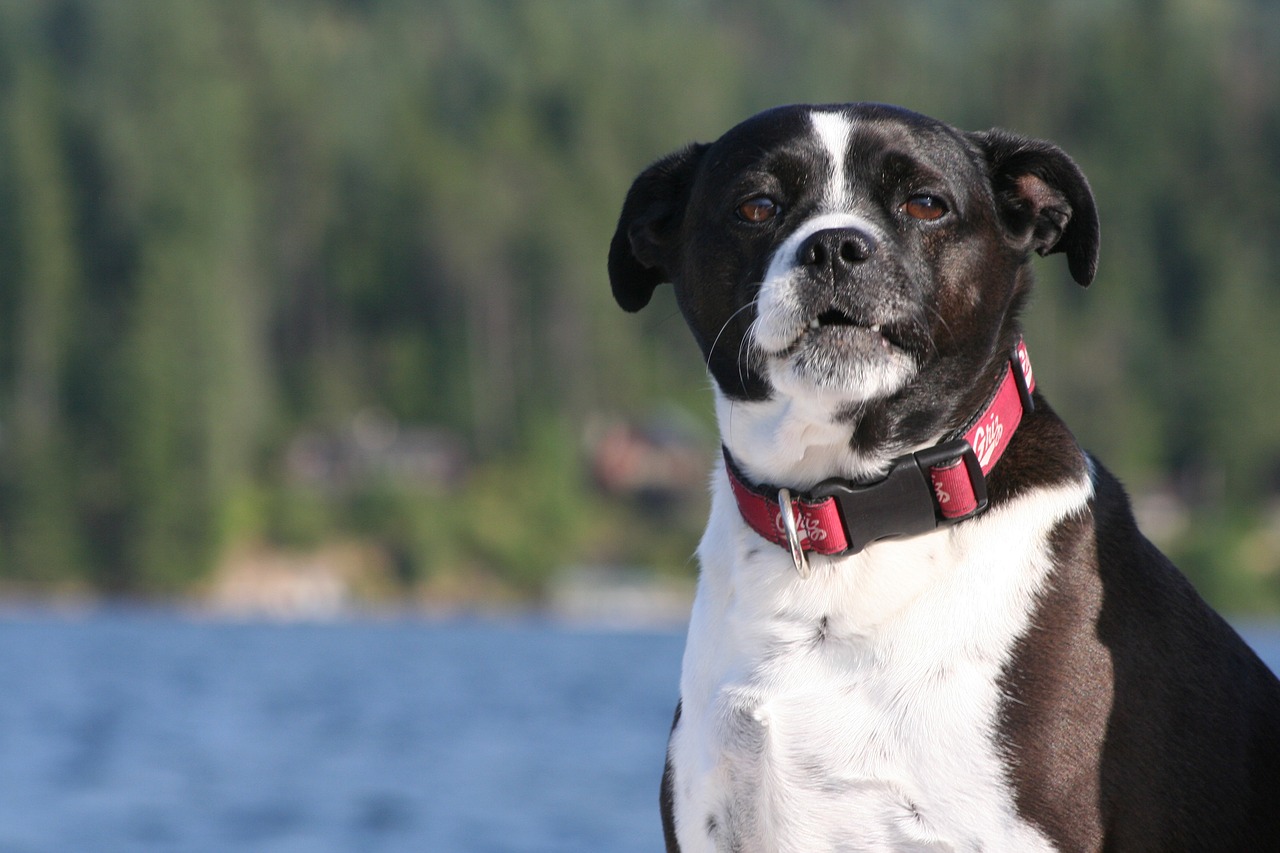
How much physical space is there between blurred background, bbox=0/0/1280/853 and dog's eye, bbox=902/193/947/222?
900 inches

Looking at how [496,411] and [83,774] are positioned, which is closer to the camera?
[83,774]

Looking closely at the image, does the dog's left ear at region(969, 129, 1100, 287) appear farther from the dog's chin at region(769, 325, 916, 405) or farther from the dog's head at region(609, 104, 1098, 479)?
the dog's chin at region(769, 325, 916, 405)

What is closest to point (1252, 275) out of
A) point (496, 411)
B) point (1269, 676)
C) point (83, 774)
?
point (496, 411)

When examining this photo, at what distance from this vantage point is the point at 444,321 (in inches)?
2702

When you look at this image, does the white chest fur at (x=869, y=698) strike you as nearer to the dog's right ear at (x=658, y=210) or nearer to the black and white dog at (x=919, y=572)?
the black and white dog at (x=919, y=572)

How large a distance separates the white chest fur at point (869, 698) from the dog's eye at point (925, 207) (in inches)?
27.1

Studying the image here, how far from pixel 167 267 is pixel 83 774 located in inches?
1771

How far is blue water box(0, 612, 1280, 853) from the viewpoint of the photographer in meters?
11.6

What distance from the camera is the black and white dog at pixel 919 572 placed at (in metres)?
3.94

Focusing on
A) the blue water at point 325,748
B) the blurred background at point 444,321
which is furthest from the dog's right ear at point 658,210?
the blurred background at point 444,321

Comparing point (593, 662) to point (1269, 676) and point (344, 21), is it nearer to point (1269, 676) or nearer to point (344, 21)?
point (1269, 676)

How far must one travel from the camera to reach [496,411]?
208 ft

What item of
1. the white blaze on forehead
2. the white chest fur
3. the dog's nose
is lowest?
the white chest fur

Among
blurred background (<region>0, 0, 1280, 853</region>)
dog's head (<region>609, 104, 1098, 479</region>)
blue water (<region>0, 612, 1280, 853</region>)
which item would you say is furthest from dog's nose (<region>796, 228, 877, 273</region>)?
blurred background (<region>0, 0, 1280, 853</region>)
